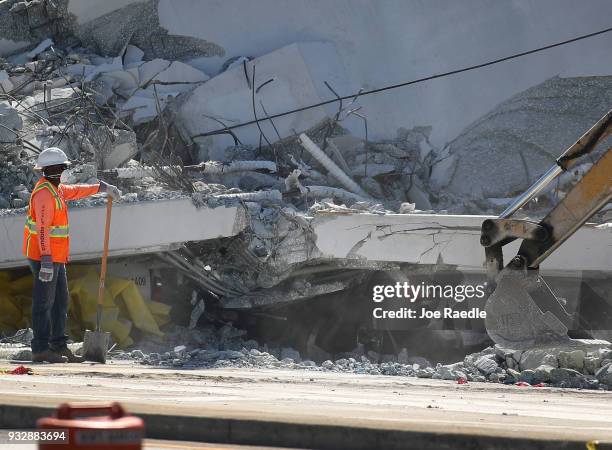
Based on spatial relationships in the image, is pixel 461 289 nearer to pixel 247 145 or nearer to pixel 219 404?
pixel 247 145

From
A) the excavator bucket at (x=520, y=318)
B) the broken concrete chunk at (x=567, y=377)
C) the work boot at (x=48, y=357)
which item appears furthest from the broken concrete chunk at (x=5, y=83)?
the broken concrete chunk at (x=567, y=377)

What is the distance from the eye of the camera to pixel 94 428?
278cm

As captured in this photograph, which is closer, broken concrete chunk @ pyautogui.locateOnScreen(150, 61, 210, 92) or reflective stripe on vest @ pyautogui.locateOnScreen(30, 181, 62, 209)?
reflective stripe on vest @ pyautogui.locateOnScreen(30, 181, 62, 209)

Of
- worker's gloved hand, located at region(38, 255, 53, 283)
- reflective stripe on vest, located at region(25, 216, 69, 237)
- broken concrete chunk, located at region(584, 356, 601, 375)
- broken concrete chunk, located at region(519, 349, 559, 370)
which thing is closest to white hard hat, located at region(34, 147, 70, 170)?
reflective stripe on vest, located at region(25, 216, 69, 237)

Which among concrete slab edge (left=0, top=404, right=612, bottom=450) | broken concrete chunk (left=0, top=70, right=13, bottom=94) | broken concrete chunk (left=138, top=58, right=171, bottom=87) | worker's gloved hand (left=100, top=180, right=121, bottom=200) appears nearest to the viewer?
concrete slab edge (left=0, top=404, right=612, bottom=450)

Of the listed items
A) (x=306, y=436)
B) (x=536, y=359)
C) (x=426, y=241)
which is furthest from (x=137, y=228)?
(x=306, y=436)

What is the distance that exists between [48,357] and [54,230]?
3.35 feet

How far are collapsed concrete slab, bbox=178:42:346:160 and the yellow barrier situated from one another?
2.96 m

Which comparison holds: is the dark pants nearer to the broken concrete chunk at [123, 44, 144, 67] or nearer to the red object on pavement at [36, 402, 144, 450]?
the broken concrete chunk at [123, 44, 144, 67]

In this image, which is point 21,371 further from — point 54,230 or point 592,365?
A: point 592,365

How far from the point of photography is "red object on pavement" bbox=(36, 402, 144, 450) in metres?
2.80

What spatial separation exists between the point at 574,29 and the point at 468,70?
151 cm

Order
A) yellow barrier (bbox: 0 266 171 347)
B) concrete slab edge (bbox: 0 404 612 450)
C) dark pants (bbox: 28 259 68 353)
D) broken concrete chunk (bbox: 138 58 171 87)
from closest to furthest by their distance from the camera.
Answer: concrete slab edge (bbox: 0 404 612 450), dark pants (bbox: 28 259 68 353), yellow barrier (bbox: 0 266 171 347), broken concrete chunk (bbox: 138 58 171 87)

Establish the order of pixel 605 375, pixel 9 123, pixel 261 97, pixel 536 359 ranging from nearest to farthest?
pixel 605 375, pixel 536 359, pixel 9 123, pixel 261 97
